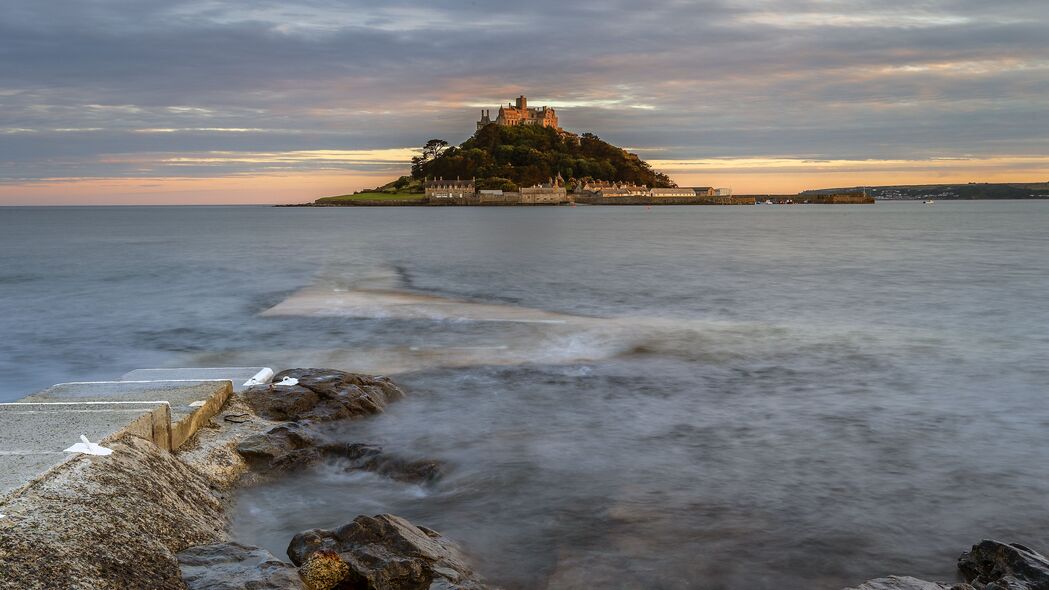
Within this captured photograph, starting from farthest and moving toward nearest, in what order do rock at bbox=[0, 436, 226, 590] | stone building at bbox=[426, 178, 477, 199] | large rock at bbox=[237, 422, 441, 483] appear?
1. stone building at bbox=[426, 178, 477, 199]
2. large rock at bbox=[237, 422, 441, 483]
3. rock at bbox=[0, 436, 226, 590]

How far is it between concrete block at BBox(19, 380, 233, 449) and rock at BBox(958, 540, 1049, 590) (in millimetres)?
5616

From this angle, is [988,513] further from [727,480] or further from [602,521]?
[602,521]

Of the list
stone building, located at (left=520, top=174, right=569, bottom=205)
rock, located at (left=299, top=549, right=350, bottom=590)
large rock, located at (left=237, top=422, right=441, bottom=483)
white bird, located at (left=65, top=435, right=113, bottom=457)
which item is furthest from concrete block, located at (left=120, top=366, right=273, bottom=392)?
stone building, located at (left=520, top=174, right=569, bottom=205)

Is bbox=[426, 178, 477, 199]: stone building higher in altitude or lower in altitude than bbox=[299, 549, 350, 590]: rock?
higher

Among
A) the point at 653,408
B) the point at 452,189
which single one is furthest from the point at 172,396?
the point at 452,189

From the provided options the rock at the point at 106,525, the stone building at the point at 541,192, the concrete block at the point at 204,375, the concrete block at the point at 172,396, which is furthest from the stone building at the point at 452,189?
the rock at the point at 106,525

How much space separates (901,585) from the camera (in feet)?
15.5

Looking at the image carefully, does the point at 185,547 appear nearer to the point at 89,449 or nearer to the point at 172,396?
the point at 89,449

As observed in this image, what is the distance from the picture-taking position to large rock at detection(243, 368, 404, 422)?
834 cm

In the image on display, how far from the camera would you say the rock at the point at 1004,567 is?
458 centimetres

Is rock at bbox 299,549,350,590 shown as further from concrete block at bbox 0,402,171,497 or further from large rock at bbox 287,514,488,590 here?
concrete block at bbox 0,402,171,497

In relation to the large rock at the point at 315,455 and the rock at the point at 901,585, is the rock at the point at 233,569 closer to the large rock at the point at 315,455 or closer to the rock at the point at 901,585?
the large rock at the point at 315,455

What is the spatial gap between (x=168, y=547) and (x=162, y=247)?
165ft

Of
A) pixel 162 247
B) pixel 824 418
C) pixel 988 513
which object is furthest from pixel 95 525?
pixel 162 247
